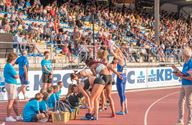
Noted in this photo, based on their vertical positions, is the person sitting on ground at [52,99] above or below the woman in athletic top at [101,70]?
below

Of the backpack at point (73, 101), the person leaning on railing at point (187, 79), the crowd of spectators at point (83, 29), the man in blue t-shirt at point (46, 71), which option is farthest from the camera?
the crowd of spectators at point (83, 29)

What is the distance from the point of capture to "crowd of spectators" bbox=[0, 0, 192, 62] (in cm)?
1927

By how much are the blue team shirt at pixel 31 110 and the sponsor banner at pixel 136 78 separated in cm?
545

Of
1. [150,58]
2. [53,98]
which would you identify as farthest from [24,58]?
[150,58]

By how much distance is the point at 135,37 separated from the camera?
2828 cm

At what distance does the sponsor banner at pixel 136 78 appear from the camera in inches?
621

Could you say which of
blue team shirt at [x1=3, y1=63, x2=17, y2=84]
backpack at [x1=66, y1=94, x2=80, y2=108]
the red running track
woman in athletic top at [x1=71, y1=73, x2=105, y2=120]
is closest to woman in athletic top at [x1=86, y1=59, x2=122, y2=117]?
woman in athletic top at [x1=71, y1=73, x2=105, y2=120]

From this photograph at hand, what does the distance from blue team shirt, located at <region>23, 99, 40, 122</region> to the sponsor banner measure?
17.9 ft

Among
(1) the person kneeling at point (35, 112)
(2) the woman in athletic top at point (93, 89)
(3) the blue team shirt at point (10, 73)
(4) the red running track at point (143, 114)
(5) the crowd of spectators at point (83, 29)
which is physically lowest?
(4) the red running track at point (143, 114)

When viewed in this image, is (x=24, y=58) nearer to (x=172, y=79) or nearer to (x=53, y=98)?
(x=53, y=98)

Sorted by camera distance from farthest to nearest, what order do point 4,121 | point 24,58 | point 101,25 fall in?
1. point 101,25
2. point 24,58
3. point 4,121

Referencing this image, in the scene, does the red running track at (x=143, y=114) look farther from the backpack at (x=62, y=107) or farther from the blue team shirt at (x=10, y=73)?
the blue team shirt at (x=10, y=73)

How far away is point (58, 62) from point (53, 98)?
7.66 m

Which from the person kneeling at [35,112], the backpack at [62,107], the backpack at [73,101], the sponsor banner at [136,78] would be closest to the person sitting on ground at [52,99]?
the backpack at [62,107]
